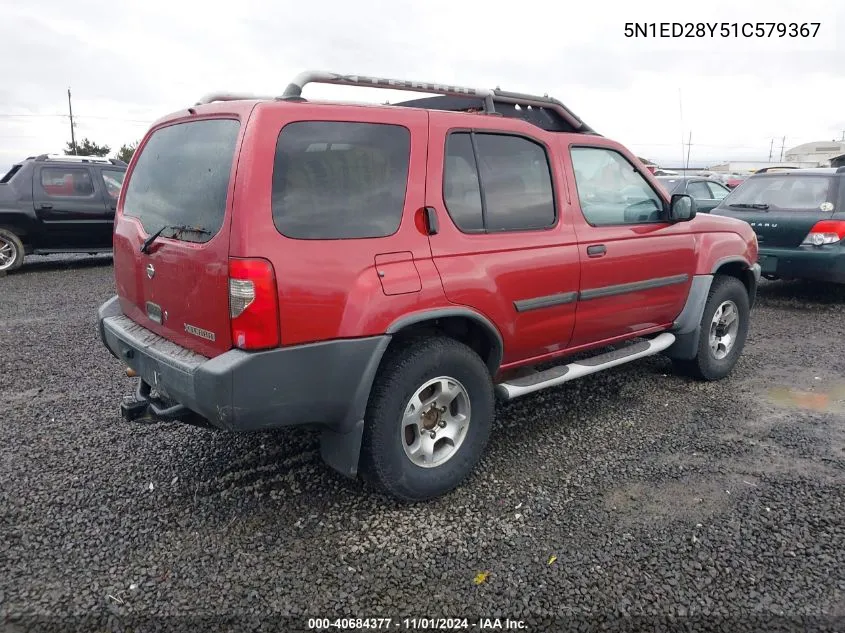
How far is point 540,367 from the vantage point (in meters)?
4.21

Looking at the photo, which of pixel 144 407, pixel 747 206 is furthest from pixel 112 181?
pixel 747 206

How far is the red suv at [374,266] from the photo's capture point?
8.67 feet

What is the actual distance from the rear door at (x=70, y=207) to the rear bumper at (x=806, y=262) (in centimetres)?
926

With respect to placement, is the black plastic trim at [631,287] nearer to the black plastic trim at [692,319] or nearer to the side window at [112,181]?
the black plastic trim at [692,319]

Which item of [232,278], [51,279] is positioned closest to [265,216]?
[232,278]

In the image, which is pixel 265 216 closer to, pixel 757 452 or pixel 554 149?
pixel 554 149

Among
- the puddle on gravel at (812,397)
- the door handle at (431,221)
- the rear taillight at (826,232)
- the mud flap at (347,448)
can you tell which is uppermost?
the door handle at (431,221)

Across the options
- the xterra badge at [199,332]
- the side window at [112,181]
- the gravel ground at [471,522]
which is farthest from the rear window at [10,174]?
the xterra badge at [199,332]

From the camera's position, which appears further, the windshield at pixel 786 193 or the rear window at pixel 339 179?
the windshield at pixel 786 193

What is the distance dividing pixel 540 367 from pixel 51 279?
8131mm

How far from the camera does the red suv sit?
8.67ft

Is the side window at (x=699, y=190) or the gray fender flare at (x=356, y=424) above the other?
the side window at (x=699, y=190)

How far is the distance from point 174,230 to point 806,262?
22.4 feet

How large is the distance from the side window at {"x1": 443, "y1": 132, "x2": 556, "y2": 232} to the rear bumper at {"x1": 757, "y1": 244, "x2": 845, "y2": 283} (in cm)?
492
